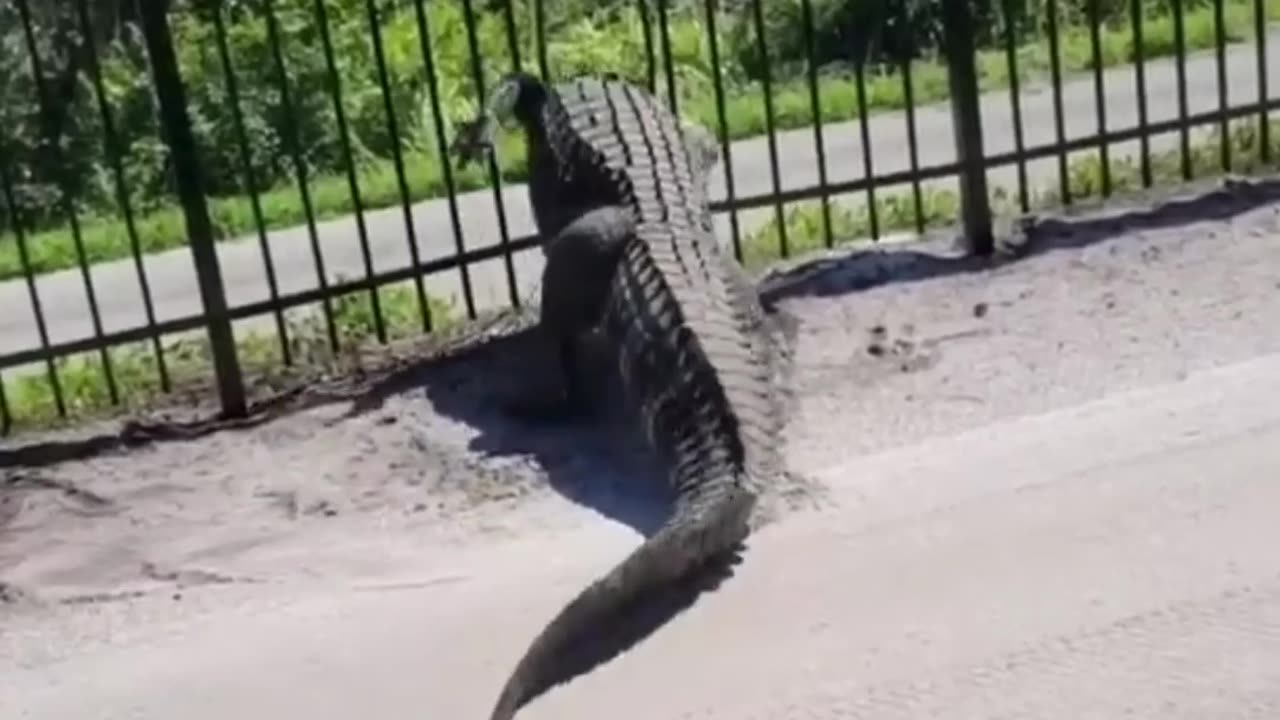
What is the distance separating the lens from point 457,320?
7445 mm

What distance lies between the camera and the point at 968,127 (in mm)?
7008

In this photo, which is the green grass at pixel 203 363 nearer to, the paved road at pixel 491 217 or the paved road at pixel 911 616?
the paved road at pixel 491 217

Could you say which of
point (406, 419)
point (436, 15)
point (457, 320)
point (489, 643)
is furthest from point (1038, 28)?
point (489, 643)

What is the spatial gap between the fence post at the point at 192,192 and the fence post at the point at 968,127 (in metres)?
2.51

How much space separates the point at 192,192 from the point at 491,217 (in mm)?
4126

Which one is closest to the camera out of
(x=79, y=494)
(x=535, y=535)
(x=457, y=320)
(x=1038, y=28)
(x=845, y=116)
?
(x=535, y=535)

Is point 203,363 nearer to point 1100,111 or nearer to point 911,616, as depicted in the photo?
point 1100,111

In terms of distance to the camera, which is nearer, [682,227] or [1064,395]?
[1064,395]

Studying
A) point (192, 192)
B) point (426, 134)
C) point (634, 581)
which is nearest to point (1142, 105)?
point (192, 192)

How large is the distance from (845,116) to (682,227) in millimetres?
6189

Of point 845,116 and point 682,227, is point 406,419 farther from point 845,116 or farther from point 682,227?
point 845,116

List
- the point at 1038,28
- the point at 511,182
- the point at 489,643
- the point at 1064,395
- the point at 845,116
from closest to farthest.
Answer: the point at 489,643 < the point at 1064,395 < the point at 511,182 < the point at 845,116 < the point at 1038,28

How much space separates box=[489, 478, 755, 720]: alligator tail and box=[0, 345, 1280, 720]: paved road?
6cm

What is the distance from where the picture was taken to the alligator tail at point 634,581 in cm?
435
